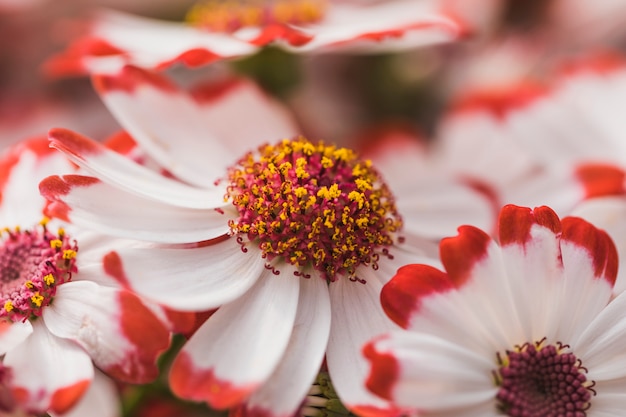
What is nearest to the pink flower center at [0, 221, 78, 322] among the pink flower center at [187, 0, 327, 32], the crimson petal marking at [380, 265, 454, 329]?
the crimson petal marking at [380, 265, 454, 329]

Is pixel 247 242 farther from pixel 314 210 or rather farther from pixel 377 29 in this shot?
pixel 377 29

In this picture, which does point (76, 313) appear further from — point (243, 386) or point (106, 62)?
point (106, 62)

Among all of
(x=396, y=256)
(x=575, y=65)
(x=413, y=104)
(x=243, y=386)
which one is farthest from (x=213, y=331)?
(x=413, y=104)

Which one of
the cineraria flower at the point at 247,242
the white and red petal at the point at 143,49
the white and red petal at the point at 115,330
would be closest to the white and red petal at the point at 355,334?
the cineraria flower at the point at 247,242

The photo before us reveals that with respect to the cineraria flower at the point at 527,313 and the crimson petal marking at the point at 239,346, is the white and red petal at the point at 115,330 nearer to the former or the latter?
the crimson petal marking at the point at 239,346

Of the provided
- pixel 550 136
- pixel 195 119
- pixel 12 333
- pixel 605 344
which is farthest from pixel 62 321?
pixel 550 136

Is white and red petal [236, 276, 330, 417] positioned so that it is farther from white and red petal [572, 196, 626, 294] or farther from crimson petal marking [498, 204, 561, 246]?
white and red petal [572, 196, 626, 294]
